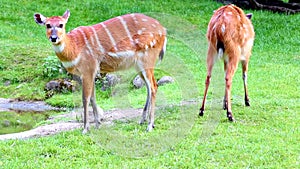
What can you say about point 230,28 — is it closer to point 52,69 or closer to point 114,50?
point 114,50

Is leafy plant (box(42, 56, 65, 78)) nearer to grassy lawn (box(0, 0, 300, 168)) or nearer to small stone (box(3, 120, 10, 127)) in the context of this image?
grassy lawn (box(0, 0, 300, 168))

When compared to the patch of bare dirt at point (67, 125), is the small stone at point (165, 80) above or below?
below

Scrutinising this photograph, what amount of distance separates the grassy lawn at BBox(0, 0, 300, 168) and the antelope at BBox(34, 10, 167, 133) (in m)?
0.48

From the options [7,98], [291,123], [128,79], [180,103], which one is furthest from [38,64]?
[291,123]

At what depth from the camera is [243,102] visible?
7973 millimetres

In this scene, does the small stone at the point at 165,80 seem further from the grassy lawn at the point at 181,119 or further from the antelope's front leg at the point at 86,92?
the antelope's front leg at the point at 86,92

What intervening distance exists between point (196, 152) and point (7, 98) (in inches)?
227

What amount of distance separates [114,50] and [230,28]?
1448 mm

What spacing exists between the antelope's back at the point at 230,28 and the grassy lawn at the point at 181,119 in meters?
0.74

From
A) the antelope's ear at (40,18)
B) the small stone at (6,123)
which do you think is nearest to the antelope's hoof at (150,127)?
the antelope's ear at (40,18)

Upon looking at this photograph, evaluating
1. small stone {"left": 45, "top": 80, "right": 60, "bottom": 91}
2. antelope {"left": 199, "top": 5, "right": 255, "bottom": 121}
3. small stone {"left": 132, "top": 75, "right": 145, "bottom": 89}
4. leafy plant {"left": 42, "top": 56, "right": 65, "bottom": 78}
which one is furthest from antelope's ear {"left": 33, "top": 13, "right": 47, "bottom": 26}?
leafy plant {"left": 42, "top": 56, "right": 65, "bottom": 78}

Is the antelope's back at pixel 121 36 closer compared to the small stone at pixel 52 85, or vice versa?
the antelope's back at pixel 121 36

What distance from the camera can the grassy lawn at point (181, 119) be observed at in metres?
5.39

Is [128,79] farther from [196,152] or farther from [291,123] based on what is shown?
[196,152]
